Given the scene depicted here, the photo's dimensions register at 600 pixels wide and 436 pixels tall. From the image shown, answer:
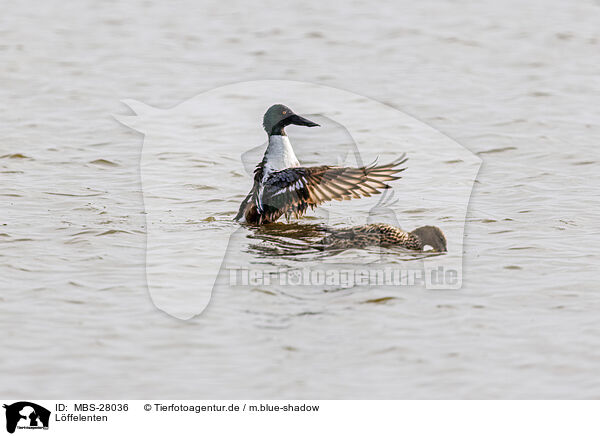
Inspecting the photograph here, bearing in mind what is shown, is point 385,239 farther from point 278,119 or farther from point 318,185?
point 278,119

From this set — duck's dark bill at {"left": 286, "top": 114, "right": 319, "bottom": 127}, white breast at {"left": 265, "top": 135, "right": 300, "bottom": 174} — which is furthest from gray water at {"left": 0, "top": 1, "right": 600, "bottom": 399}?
duck's dark bill at {"left": 286, "top": 114, "right": 319, "bottom": 127}

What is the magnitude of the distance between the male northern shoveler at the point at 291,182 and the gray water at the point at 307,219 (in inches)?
14.6

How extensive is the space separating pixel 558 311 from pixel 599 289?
25.2 inches

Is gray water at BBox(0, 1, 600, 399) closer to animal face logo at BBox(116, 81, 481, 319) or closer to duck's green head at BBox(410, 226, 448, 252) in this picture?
animal face logo at BBox(116, 81, 481, 319)

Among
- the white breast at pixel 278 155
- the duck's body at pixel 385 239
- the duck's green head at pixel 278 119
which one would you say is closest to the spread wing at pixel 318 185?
the white breast at pixel 278 155

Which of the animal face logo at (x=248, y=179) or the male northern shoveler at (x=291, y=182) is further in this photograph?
the male northern shoveler at (x=291, y=182)

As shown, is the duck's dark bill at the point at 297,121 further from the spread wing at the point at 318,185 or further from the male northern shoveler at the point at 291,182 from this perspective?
the spread wing at the point at 318,185
